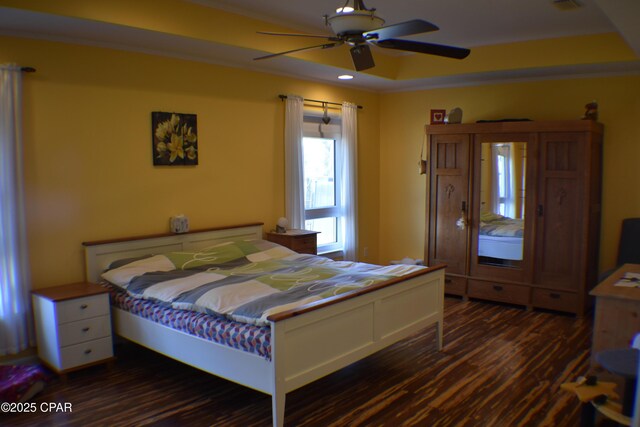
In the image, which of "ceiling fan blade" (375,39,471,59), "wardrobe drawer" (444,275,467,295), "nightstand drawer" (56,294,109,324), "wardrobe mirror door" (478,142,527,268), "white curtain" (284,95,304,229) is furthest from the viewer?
"wardrobe drawer" (444,275,467,295)

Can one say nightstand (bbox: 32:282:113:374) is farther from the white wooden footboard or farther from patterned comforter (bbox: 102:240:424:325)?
the white wooden footboard

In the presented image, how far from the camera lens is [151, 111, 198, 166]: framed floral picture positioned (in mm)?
4215

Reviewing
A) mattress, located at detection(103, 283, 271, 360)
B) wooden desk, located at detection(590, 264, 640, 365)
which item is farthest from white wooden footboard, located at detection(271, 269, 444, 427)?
wooden desk, located at detection(590, 264, 640, 365)

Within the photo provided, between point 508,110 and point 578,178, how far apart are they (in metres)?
1.24

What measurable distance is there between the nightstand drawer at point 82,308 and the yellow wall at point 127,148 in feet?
1.37

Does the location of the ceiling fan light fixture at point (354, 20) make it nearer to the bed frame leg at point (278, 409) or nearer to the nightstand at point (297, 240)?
the bed frame leg at point (278, 409)

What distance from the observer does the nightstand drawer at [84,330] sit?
3.39 m

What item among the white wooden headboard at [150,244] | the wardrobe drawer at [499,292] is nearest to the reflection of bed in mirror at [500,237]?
the wardrobe drawer at [499,292]

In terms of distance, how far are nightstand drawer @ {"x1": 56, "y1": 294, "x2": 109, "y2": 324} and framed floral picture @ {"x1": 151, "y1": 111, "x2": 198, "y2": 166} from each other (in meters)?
1.26

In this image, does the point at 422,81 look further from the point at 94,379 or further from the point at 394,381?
the point at 94,379

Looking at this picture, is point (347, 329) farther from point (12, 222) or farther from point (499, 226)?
point (499, 226)

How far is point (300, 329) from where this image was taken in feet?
9.07

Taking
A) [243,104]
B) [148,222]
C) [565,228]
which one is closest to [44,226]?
[148,222]

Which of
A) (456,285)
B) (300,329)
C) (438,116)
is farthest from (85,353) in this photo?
(438,116)
